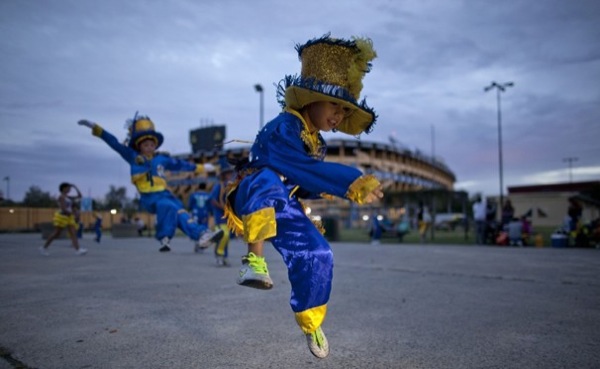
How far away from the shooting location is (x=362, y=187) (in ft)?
8.18

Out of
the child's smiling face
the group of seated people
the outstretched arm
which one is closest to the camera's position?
the child's smiling face

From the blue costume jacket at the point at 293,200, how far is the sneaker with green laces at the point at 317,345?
0.14ft

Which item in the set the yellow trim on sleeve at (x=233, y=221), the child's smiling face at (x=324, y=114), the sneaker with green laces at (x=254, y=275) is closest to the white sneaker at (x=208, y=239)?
the yellow trim on sleeve at (x=233, y=221)

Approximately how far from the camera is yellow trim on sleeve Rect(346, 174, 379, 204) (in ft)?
8.10

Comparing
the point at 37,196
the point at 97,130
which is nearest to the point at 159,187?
the point at 97,130

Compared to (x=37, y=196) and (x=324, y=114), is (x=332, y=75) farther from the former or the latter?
(x=37, y=196)

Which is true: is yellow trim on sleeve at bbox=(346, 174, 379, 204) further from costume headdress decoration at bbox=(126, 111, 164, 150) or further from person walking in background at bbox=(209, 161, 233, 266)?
costume headdress decoration at bbox=(126, 111, 164, 150)

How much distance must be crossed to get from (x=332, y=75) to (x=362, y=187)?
93 centimetres

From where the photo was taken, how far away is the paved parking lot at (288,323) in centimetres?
278

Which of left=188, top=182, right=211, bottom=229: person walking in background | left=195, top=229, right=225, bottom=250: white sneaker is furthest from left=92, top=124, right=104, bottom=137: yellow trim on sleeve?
left=188, top=182, right=211, bottom=229: person walking in background

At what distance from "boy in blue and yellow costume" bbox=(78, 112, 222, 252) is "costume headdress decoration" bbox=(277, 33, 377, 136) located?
5.37 meters

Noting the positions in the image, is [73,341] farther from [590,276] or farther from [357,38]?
[590,276]

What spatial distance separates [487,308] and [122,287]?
15.4ft

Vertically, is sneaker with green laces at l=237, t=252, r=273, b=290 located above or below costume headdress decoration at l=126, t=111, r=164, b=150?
below
